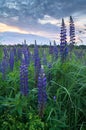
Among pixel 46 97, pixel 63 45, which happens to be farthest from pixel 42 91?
pixel 63 45

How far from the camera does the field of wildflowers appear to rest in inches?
155

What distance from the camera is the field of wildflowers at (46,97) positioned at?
3.95 m

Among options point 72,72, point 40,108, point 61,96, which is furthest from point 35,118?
point 72,72

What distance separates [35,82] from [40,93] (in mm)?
689

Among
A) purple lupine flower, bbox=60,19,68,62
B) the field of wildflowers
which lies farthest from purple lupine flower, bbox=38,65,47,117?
purple lupine flower, bbox=60,19,68,62

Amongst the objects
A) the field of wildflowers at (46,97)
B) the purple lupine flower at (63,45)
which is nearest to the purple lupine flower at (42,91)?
the field of wildflowers at (46,97)

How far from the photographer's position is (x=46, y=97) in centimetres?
388

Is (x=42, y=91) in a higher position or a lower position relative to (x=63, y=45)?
lower

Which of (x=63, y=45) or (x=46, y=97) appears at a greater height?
(x=63, y=45)

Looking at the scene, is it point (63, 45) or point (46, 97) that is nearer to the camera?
point (46, 97)

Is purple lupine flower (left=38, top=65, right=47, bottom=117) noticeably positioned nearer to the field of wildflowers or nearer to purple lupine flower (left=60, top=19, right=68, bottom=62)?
the field of wildflowers

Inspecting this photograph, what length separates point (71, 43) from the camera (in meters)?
5.24

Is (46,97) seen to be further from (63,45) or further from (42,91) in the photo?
(63,45)

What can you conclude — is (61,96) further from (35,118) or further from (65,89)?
(35,118)
